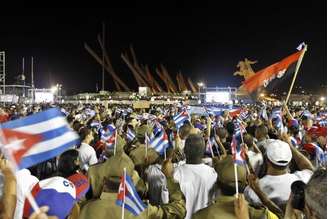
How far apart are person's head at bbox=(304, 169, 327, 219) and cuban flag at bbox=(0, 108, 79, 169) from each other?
1.85 metres

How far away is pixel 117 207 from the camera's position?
3.70 meters

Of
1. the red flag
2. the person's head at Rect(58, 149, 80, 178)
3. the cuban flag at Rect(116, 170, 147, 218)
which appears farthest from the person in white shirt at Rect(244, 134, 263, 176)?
the red flag

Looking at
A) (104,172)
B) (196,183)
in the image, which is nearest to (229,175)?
(196,183)

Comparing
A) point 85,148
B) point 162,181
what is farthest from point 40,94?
point 162,181

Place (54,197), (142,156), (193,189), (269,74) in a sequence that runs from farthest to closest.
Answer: (269,74) → (142,156) → (193,189) → (54,197)

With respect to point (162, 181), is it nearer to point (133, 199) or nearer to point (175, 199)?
point (175, 199)

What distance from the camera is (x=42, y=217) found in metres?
2.73

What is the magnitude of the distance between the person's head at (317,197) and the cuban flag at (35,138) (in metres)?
1.85

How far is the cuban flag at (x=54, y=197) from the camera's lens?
289 centimetres

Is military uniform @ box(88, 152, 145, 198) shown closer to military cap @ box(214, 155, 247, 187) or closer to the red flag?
military cap @ box(214, 155, 247, 187)

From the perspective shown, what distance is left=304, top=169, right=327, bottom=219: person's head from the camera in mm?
2154

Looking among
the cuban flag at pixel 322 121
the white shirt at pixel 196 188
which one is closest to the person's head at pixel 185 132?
the cuban flag at pixel 322 121

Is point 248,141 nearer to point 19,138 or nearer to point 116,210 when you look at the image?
point 116,210

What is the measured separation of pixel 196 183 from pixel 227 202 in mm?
1165
